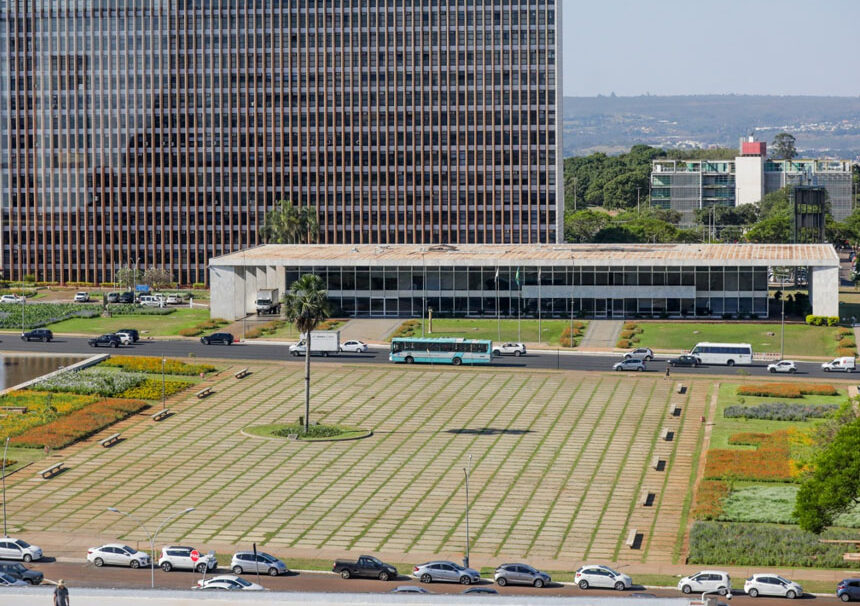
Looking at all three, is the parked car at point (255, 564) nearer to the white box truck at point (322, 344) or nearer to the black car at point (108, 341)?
the white box truck at point (322, 344)

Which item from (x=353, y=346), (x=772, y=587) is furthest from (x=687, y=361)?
A: (x=772, y=587)

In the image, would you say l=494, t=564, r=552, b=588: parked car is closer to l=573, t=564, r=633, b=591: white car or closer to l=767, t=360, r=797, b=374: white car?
l=573, t=564, r=633, b=591: white car

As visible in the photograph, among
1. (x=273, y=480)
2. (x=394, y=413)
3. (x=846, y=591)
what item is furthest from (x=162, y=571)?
(x=394, y=413)

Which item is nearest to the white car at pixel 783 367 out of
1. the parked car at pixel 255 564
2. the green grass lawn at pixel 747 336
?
the green grass lawn at pixel 747 336

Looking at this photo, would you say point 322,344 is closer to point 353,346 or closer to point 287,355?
point 287,355

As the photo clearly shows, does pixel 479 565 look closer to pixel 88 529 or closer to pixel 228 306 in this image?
pixel 88 529

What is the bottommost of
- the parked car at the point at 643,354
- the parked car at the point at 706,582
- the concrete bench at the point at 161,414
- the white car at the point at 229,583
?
the parked car at the point at 706,582
